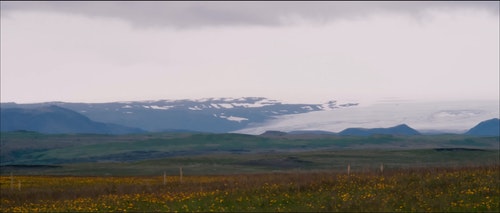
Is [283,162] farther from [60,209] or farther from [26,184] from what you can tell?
[60,209]

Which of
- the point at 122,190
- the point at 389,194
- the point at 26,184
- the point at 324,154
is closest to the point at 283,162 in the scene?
the point at 324,154

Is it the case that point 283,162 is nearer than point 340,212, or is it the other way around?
point 340,212

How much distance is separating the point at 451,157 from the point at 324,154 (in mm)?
28851

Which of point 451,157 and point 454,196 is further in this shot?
point 451,157

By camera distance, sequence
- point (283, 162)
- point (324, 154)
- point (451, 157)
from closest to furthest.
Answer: point (283, 162)
point (451, 157)
point (324, 154)

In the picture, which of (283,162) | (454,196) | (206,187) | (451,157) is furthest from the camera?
(451,157)

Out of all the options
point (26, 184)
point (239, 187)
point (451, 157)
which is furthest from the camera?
point (451, 157)

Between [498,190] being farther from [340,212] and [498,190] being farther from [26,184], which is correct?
[26,184]

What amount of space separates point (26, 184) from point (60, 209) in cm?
3306

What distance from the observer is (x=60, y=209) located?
3672 centimetres

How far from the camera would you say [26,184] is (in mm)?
68125

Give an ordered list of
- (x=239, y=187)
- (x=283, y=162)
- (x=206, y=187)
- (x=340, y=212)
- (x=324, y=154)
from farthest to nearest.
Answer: (x=324, y=154)
(x=283, y=162)
(x=206, y=187)
(x=239, y=187)
(x=340, y=212)

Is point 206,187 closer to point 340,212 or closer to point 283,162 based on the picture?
point 340,212

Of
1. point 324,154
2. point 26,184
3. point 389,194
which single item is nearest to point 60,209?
point 389,194
